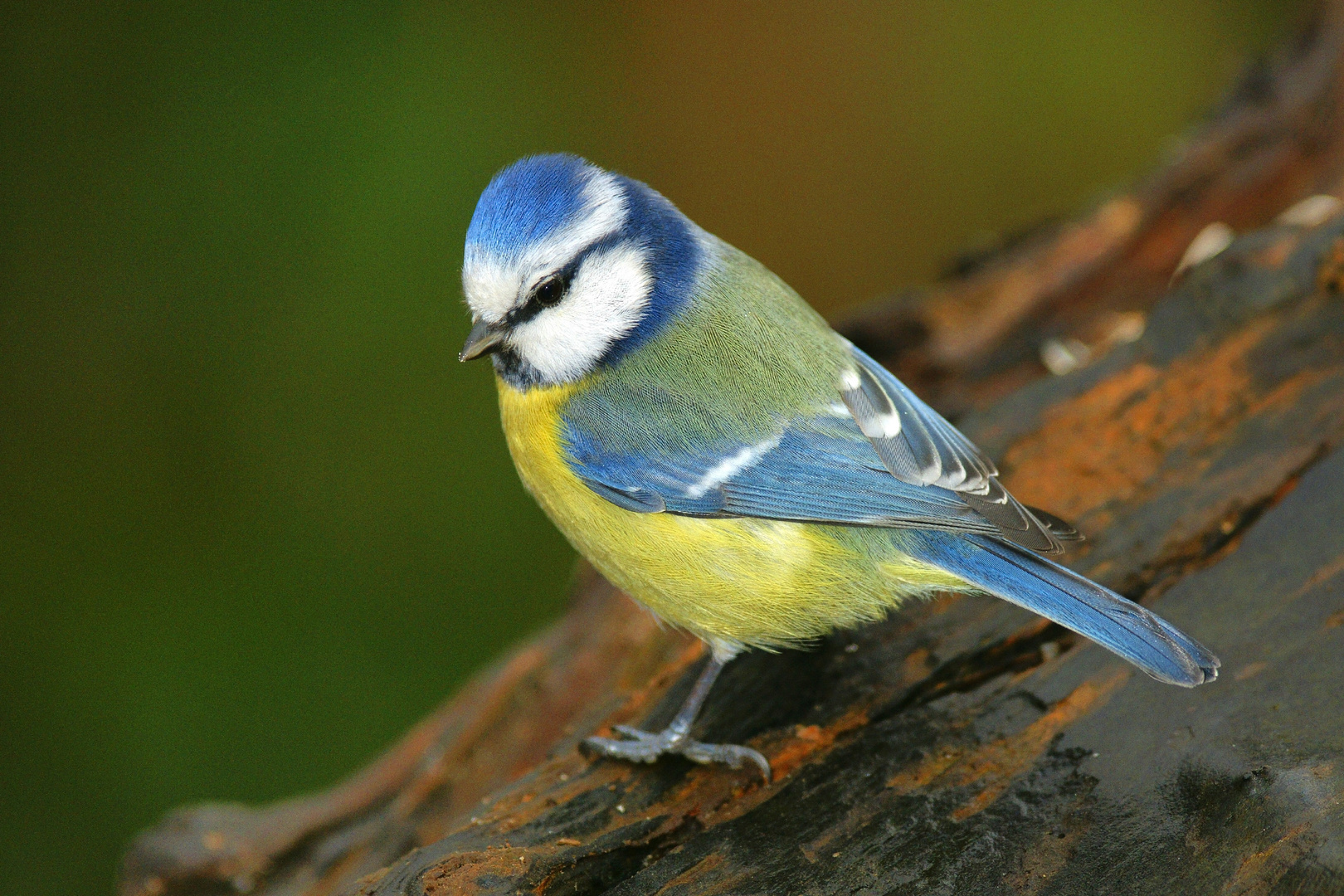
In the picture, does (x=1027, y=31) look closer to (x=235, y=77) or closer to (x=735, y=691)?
(x=235, y=77)

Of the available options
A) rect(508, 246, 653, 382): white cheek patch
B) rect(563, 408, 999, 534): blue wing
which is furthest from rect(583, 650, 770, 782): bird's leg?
rect(508, 246, 653, 382): white cheek patch

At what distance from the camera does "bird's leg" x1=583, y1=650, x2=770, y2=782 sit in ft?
6.70

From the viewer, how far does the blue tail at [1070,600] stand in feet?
5.94

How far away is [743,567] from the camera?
2035 mm

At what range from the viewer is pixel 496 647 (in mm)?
3936

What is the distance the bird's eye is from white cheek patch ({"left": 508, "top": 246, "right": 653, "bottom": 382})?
0.05 feet

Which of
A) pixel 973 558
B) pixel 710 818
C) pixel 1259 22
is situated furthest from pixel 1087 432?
pixel 1259 22

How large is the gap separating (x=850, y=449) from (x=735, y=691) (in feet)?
1.90

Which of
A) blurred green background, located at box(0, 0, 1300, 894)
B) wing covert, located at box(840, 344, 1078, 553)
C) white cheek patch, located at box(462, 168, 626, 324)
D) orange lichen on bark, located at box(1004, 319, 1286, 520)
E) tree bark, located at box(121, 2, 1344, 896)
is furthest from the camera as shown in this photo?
blurred green background, located at box(0, 0, 1300, 894)

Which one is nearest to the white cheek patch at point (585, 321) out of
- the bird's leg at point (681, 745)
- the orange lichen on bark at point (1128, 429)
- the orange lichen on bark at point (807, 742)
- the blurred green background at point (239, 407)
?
the bird's leg at point (681, 745)

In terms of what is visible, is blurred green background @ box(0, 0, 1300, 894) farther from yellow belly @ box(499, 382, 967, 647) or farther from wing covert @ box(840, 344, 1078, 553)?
wing covert @ box(840, 344, 1078, 553)

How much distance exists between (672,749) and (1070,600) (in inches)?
29.5

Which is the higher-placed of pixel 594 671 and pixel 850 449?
pixel 850 449

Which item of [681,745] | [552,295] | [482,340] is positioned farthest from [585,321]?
[681,745]
